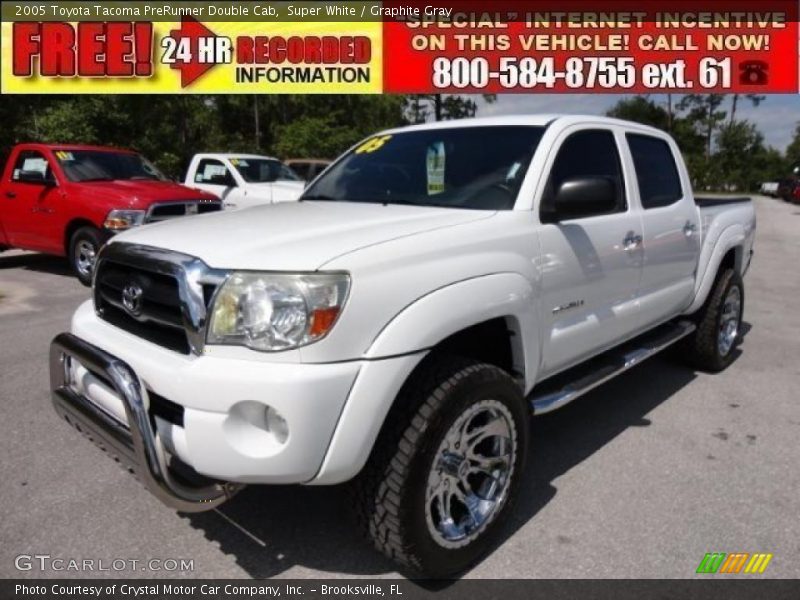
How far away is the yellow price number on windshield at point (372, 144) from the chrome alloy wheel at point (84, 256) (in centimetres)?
526

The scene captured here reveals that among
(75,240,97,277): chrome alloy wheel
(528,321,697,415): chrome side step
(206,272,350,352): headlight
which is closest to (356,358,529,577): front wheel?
(528,321,697,415): chrome side step

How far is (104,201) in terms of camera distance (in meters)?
7.89

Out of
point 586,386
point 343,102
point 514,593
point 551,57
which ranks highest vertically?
point 343,102

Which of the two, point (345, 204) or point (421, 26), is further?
point (421, 26)

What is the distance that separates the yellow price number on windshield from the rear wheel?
5066 mm

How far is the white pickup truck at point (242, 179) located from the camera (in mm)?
11586

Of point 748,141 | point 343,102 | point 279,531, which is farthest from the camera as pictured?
point 748,141

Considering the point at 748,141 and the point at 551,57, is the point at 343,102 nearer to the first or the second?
the point at 551,57

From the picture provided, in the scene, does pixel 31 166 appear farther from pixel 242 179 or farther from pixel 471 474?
pixel 471 474

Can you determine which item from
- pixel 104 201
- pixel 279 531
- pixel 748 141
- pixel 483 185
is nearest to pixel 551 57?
pixel 104 201

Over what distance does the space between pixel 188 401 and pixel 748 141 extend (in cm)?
6611

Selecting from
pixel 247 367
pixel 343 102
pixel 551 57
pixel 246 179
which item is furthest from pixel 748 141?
pixel 247 367

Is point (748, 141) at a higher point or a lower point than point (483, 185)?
higher

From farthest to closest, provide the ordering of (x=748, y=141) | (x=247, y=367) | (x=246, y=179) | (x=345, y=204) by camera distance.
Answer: (x=748, y=141), (x=246, y=179), (x=345, y=204), (x=247, y=367)
